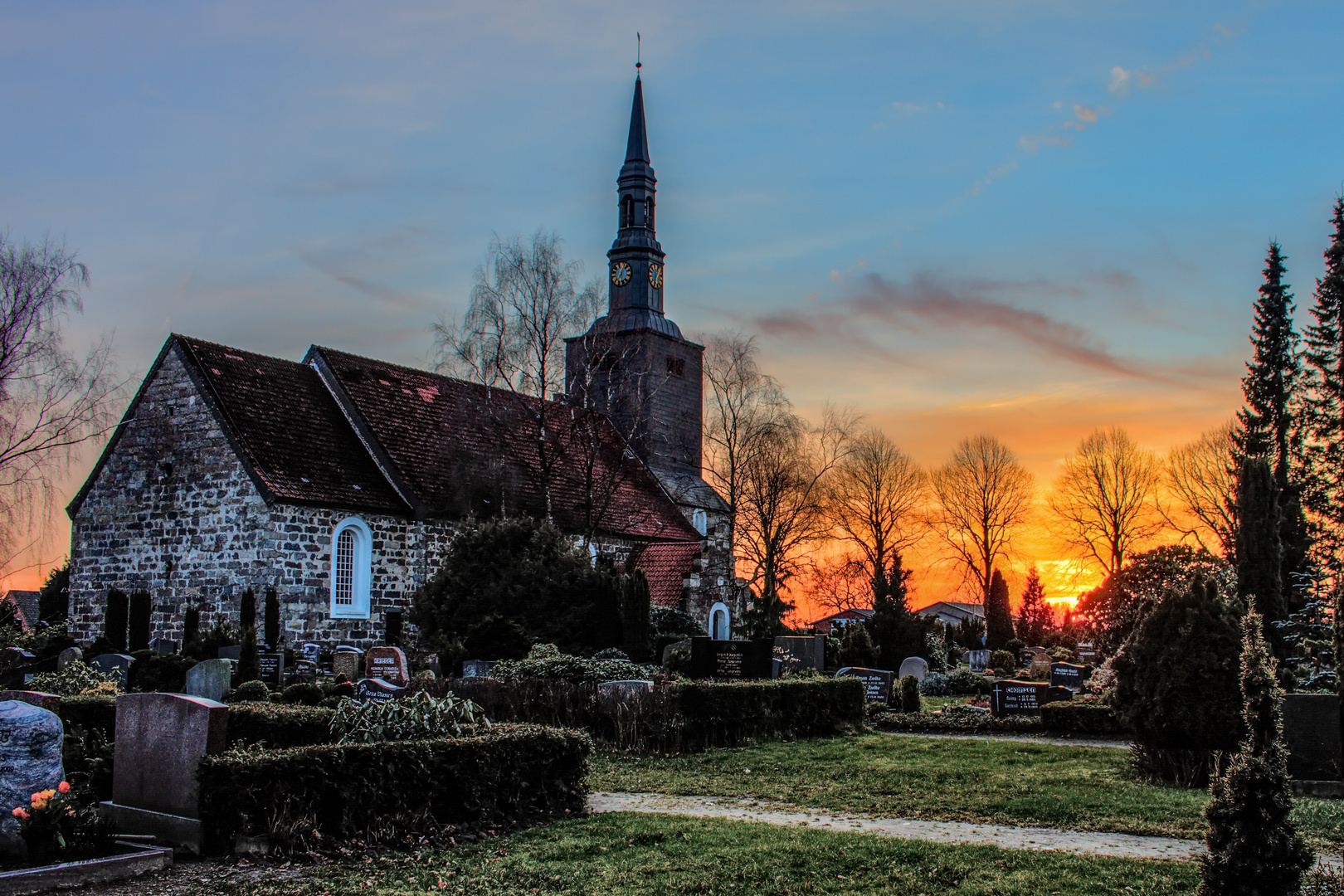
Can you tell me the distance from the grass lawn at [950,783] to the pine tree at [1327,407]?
20.5m

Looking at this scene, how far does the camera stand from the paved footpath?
25.7ft

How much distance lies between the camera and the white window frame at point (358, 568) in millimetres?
23781

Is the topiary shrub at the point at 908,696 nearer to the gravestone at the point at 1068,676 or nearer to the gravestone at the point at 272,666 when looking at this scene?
the gravestone at the point at 1068,676

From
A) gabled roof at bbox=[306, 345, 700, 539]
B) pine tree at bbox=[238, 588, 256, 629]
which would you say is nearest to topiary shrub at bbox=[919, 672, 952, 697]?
gabled roof at bbox=[306, 345, 700, 539]

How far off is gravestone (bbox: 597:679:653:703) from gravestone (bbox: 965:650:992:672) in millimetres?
19573

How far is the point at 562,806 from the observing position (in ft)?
30.6

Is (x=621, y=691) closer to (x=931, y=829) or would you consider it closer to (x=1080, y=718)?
(x=931, y=829)

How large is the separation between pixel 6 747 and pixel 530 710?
7.47 m

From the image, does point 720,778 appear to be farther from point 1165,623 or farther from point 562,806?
point 1165,623

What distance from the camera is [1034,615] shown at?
148 feet

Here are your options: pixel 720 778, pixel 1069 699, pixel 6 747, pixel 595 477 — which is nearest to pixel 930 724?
pixel 1069 699

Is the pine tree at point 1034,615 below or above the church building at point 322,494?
below

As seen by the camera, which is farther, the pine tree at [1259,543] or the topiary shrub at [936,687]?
the topiary shrub at [936,687]

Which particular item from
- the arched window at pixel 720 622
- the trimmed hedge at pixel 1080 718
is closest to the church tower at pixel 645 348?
the arched window at pixel 720 622
